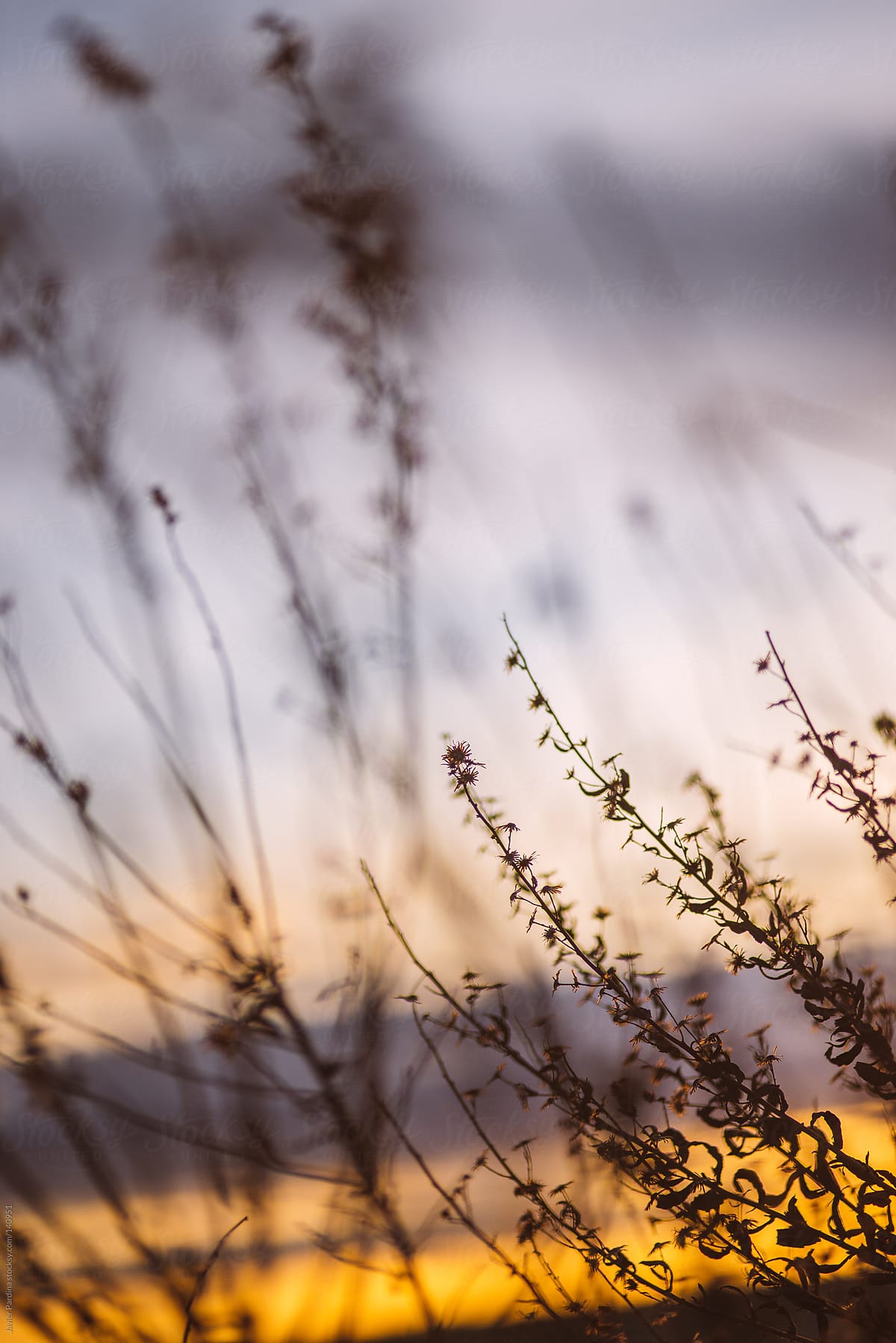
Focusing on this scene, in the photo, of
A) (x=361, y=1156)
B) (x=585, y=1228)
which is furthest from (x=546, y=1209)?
(x=361, y=1156)

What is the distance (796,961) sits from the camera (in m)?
1.54

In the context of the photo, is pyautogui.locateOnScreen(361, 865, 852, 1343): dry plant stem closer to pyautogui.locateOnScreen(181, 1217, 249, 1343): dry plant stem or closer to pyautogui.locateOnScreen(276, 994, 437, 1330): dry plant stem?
pyautogui.locateOnScreen(276, 994, 437, 1330): dry plant stem

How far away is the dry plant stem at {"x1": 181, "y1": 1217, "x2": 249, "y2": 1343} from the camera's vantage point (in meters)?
1.64

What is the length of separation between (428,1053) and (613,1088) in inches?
18.9

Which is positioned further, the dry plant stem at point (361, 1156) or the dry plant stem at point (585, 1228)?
the dry plant stem at point (361, 1156)

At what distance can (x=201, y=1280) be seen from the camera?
162cm

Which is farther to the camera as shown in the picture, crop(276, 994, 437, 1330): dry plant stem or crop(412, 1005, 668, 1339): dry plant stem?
crop(276, 994, 437, 1330): dry plant stem

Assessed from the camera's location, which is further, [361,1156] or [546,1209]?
[361,1156]

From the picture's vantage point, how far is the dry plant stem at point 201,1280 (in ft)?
5.39

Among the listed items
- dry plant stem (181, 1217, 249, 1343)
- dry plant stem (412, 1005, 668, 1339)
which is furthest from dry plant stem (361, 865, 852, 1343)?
dry plant stem (181, 1217, 249, 1343)

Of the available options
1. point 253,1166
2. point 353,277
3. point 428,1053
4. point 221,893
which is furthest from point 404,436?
point 253,1166

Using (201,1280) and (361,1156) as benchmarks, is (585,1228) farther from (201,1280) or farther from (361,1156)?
(201,1280)

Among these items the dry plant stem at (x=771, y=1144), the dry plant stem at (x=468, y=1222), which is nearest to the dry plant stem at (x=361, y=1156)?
the dry plant stem at (x=468, y=1222)

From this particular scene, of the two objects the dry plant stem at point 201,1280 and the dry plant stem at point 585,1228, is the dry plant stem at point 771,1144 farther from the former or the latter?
the dry plant stem at point 201,1280
